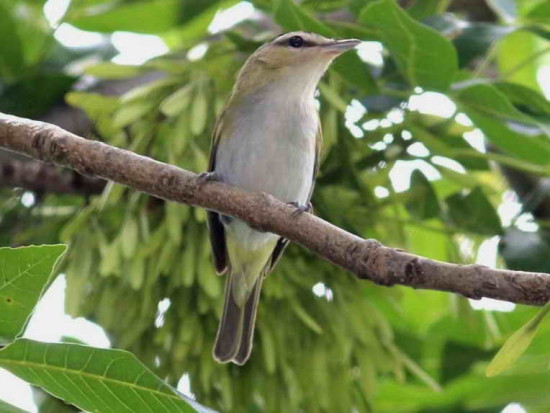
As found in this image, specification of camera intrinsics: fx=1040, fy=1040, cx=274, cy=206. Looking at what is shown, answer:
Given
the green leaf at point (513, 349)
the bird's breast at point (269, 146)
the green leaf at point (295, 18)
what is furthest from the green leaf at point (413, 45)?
the green leaf at point (513, 349)

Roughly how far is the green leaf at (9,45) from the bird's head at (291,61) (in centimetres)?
68

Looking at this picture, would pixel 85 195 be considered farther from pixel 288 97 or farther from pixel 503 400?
pixel 503 400

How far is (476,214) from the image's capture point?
273cm

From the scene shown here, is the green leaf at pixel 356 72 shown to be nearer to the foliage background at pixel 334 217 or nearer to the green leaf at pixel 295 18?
the foliage background at pixel 334 217

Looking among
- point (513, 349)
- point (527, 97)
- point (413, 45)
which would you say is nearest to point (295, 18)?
point (413, 45)

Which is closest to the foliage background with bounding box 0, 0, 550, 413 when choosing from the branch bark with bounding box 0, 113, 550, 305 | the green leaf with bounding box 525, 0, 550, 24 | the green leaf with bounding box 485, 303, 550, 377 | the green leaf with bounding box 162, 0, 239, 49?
the green leaf with bounding box 525, 0, 550, 24

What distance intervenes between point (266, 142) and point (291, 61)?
0.23m

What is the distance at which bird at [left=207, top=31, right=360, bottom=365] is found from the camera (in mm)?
2684

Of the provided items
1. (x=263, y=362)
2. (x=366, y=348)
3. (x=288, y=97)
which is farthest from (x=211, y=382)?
(x=288, y=97)

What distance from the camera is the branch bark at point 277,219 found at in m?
1.39

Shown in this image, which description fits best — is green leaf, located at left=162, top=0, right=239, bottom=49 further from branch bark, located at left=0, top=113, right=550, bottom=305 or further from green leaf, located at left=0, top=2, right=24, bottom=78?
branch bark, located at left=0, top=113, right=550, bottom=305

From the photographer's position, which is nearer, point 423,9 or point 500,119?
point 500,119

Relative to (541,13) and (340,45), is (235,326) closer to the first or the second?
(340,45)

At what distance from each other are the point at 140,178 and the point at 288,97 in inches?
44.6
